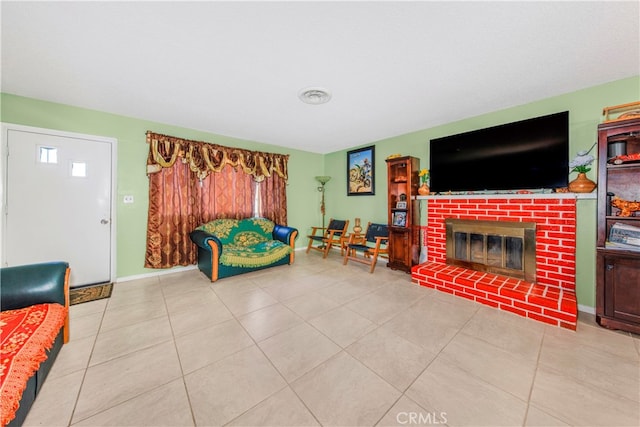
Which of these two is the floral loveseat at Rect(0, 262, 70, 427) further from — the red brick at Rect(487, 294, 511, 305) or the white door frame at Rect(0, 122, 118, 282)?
the red brick at Rect(487, 294, 511, 305)

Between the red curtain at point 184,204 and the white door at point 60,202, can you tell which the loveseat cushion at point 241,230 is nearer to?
the red curtain at point 184,204

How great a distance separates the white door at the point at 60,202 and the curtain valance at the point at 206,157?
1.76 ft

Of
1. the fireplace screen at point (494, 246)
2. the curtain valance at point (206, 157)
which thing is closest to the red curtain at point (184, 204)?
the curtain valance at point (206, 157)

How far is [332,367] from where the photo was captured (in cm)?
152

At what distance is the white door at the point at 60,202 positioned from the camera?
2.58m

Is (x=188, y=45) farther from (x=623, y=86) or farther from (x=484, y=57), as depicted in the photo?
(x=623, y=86)

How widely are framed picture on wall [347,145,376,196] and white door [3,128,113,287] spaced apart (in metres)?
3.92

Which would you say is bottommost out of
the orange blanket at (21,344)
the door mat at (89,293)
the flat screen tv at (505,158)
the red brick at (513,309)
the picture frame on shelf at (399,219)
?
the door mat at (89,293)

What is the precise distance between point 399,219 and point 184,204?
3445 millimetres

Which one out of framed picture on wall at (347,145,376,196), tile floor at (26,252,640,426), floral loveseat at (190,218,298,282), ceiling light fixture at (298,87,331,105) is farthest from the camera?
framed picture on wall at (347,145,376,196)

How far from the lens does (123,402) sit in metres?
1.26

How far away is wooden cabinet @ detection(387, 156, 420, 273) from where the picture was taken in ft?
11.4

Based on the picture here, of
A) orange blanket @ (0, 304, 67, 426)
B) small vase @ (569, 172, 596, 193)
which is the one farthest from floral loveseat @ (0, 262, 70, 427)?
small vase @ (569, 172, 596, 193)

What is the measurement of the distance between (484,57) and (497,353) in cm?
233
